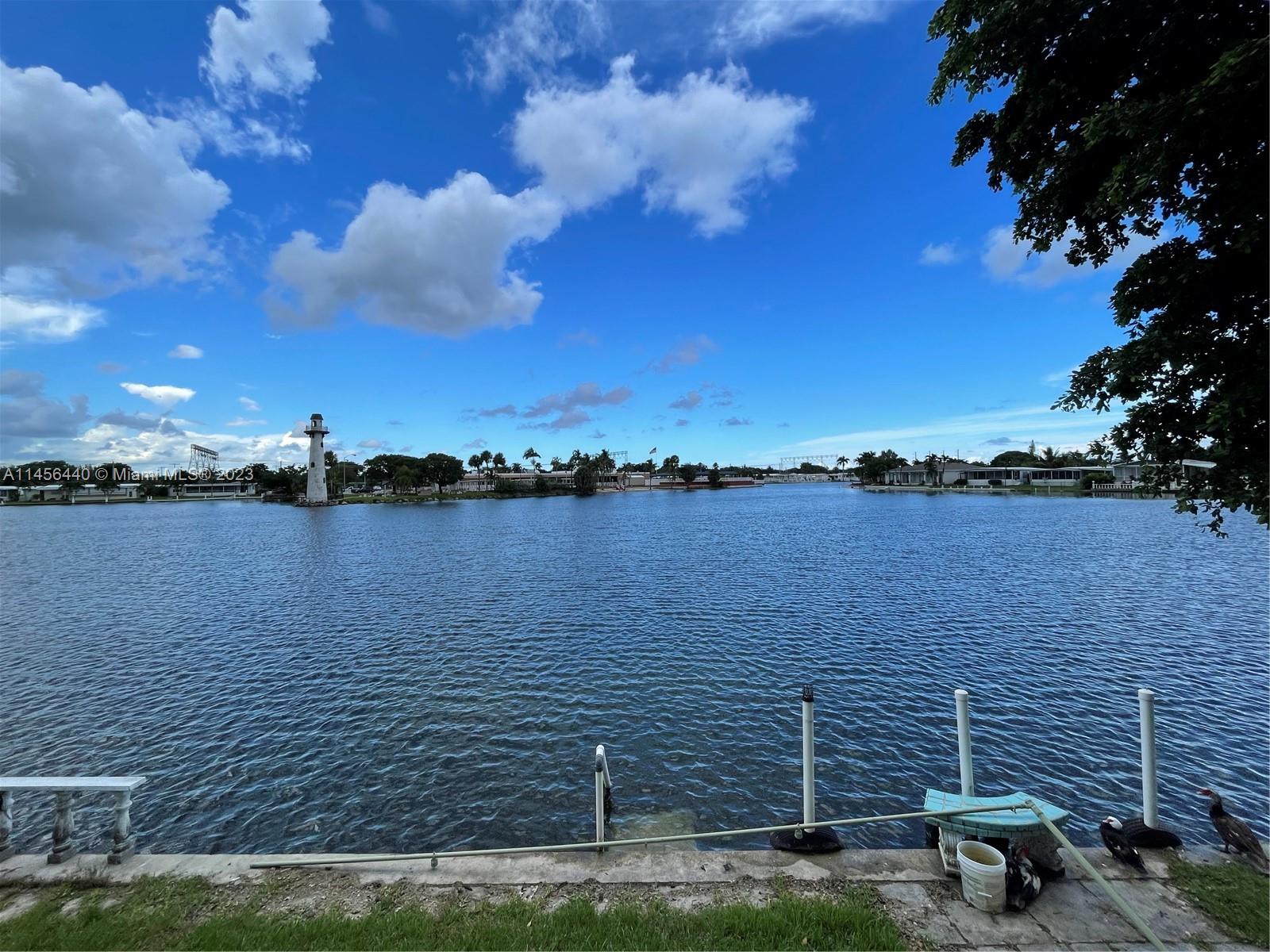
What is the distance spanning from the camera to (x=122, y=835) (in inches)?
266

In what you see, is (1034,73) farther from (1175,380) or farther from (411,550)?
(411,550)

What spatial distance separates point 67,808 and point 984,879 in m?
10.7

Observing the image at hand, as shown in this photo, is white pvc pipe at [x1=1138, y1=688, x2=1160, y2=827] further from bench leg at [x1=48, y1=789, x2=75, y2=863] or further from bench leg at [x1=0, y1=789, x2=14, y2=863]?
bench leg at [x1=0, y1=789, x2=14, y2=863]

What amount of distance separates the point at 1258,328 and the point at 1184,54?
2923mm

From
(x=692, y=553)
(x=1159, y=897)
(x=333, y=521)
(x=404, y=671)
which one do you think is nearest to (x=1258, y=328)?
(x=1159, y=897)

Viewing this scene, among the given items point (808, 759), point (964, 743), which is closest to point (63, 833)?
point (808, 759)

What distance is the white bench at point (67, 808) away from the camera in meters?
6.58

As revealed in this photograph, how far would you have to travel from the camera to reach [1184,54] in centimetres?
545

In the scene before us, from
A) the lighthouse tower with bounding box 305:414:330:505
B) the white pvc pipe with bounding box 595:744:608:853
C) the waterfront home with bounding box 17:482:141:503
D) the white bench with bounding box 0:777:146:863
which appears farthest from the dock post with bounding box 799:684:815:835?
the waterfront home with bounding box 17:482:141:503

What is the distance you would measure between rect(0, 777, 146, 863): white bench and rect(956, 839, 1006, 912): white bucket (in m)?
9.54

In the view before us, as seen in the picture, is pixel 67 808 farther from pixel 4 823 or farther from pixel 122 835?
pixel 4 823

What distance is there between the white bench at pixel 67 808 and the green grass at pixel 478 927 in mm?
1002

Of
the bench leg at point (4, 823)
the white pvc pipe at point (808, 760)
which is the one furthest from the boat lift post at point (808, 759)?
the bench leg at point (4, 823)

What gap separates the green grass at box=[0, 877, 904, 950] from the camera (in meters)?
4.95
